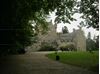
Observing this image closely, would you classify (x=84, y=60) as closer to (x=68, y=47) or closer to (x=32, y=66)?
(x=68, y=47)

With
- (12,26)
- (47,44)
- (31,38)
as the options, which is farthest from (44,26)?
(12,26)

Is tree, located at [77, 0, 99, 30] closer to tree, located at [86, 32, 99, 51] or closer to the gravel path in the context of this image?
tree, located at [86, 32, 99, 51]

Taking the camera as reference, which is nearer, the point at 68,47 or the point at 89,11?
the point at 89,11

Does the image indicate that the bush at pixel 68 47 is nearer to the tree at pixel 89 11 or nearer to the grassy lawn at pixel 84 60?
the grassy lawn at pixel 84 60

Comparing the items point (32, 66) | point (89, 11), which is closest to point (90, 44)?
point (89, 11)

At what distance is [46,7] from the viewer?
591 inches

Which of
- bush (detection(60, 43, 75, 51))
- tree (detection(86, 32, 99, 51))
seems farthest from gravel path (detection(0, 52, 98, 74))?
tree (detection(86, 32, 99, 51))

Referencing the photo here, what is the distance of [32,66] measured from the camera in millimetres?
12766

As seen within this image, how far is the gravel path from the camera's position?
10873 mm

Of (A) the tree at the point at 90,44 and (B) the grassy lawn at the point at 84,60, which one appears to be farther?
(B) the grassy lawn at the point at 84,60

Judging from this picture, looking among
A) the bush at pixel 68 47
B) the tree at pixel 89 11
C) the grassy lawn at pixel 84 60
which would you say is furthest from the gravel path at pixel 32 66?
the tree at pixel 89 11

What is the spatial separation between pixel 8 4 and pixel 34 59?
20.0ft

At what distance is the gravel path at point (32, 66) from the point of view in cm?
1087

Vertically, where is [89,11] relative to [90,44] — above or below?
above
